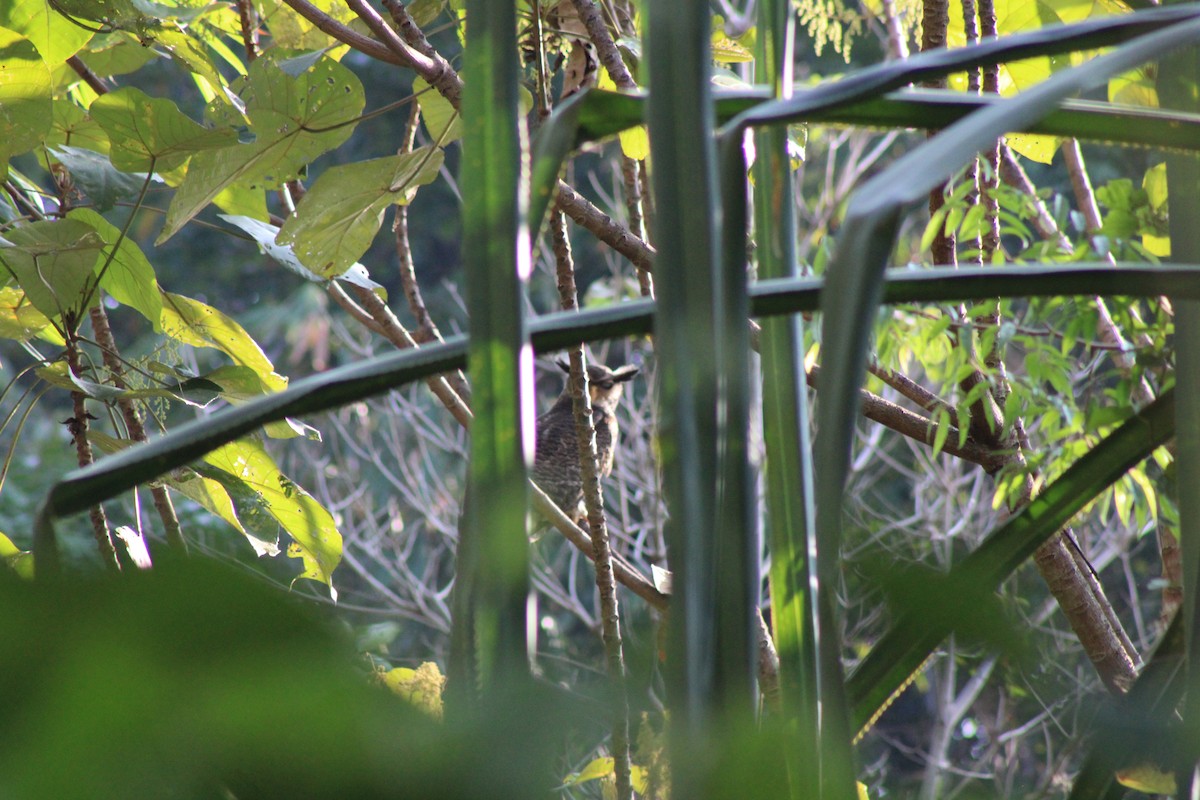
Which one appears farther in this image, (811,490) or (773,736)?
(811,490)

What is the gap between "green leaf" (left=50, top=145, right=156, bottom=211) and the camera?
926 millimetres

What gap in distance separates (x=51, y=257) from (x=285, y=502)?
0.29 metres

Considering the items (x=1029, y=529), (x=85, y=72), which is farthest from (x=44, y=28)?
(x=1029, y=529)

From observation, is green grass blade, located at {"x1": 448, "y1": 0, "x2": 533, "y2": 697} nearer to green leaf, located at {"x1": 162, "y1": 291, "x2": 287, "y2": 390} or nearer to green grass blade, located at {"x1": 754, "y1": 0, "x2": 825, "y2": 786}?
green grass blade, located at {"x1": 754, "y1": 0, "x2": 825, "y2": 786}

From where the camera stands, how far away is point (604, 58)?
38.8 inches

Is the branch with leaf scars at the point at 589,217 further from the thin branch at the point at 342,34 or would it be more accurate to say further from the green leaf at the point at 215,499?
the green leaf at the point at 215,499

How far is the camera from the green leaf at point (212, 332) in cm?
113

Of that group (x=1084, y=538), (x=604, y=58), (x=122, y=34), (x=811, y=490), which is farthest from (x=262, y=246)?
(x=1084, y=538)

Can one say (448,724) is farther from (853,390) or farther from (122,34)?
(122,34)

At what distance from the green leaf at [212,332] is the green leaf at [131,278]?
0.07 m

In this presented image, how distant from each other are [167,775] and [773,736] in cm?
10

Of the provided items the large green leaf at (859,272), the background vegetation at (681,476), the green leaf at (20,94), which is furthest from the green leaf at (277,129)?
the large green leaf at (859,272)

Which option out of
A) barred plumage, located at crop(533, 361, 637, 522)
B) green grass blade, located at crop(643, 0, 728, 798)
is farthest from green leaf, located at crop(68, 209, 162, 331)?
barred plumage, located at crop(533, 361, 637, 522)

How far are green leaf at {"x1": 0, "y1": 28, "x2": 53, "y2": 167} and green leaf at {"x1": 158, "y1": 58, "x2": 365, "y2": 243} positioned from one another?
12cm
